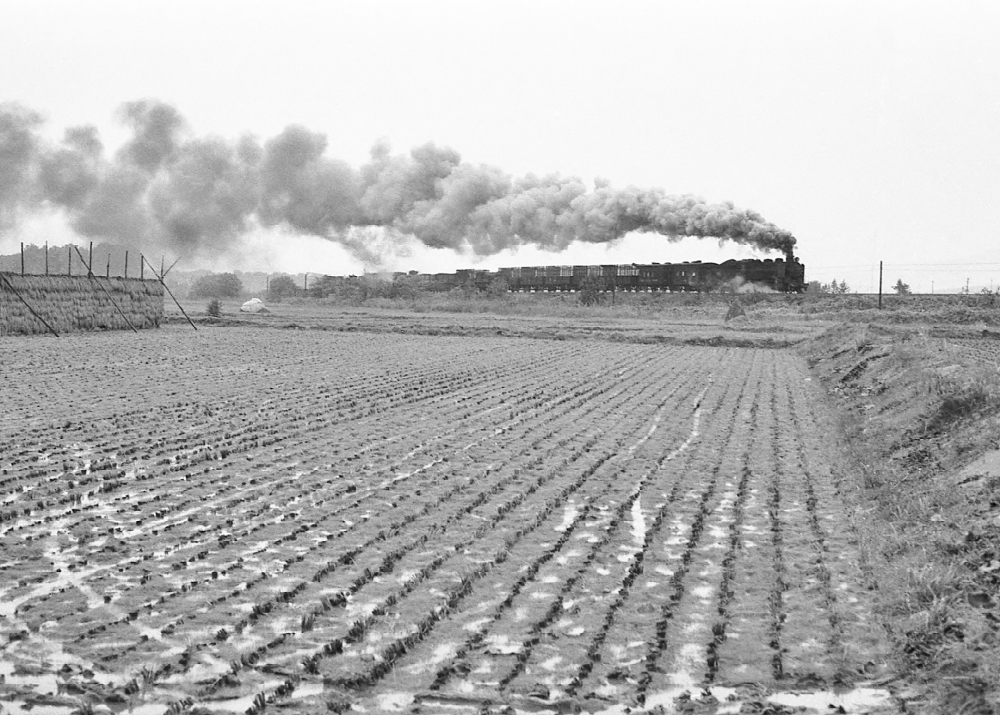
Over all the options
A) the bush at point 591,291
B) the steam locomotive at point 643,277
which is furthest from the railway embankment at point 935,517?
the bush at point 591,291

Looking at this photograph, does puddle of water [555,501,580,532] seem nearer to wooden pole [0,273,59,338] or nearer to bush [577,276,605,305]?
wooden pole [0,273,59,338]

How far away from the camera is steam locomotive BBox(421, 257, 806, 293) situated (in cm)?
5597

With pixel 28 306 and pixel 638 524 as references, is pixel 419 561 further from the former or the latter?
pixel 28 306

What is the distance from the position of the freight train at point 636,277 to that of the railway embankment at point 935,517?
1576 inches

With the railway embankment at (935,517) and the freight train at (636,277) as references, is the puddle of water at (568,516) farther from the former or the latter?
the freight train at (636,277)

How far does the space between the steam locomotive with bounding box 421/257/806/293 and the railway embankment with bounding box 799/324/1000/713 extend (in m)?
39.8

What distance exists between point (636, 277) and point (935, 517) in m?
58.2

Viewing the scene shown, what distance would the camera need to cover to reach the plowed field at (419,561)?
4.52 m

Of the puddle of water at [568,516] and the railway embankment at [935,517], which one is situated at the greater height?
the railway embankment at [935,517]

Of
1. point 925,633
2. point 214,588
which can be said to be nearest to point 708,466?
point 925,633

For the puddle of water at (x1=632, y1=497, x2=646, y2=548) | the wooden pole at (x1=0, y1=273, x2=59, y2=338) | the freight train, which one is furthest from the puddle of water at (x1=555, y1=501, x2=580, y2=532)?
the freight train

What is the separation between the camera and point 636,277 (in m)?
65.0

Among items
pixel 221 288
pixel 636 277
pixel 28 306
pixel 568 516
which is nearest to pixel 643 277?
pixel 636 277

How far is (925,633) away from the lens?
16.5 ft
